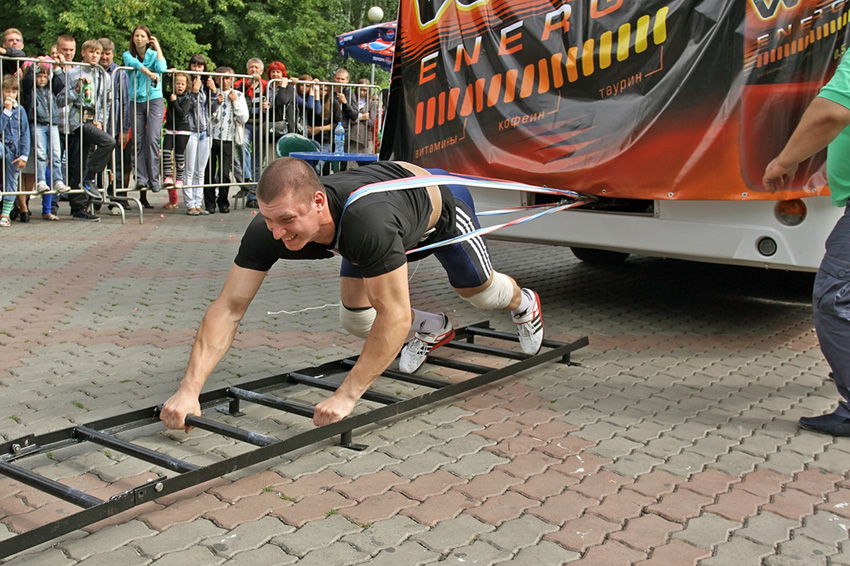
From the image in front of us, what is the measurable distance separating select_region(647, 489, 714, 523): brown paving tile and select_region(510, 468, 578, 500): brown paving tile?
0.36 metres

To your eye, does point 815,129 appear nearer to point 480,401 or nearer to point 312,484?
point 480,401

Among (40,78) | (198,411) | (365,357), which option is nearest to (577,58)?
(365,357)

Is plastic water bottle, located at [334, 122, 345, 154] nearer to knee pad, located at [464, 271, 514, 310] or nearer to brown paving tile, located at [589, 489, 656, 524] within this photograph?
knee pad, located at [464, 271, 514, 310]

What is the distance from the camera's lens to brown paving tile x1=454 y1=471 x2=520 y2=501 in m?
3.39

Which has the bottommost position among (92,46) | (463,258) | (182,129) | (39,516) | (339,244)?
(39,516)

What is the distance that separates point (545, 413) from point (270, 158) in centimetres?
999

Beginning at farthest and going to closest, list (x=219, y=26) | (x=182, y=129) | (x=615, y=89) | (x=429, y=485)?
1. (x=219, y=26)
2. (x=182, y=129)
3. (x=615, y=89)
4. (x=429, y=485)

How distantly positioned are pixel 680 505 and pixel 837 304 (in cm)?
139

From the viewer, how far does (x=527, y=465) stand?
3.71m

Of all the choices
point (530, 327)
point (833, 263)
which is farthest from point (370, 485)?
point (833, 263)

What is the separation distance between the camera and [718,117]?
16.9 ft

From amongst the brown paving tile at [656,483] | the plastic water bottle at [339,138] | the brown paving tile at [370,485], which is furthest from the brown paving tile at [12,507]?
the plastic water bottle at [339,138]

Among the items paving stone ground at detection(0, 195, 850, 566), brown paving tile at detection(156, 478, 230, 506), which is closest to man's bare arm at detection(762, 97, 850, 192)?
paving stone ground at detection(0, 195, 850, 566)

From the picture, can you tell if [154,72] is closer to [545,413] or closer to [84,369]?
[84,369]
